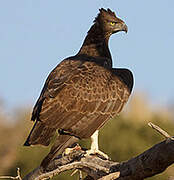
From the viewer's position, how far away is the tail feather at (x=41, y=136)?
10359mm

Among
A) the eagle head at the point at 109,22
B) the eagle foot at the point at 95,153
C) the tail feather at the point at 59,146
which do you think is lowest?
the eagle foot at the point at 95,153

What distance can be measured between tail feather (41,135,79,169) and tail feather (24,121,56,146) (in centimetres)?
14

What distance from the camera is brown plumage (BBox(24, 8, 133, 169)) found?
1056cm

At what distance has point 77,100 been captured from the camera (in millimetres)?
11094

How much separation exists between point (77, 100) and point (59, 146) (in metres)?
1.09

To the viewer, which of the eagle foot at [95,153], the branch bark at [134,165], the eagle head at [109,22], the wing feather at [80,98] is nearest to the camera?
the branch bark at [134,165]

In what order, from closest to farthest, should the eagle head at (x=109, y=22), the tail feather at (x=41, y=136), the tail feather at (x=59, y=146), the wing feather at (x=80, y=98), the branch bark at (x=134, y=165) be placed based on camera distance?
the branch bark at (x=134, y=165), the tail feather at (x=59, y=146), the tail feather at (x=41, y=136), the wing feather at (x=80, y=98), the eagle head at (x=109, y=22)

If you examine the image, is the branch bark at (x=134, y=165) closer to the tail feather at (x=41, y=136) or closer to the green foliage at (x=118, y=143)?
the tail feather at (x=41, y=136)

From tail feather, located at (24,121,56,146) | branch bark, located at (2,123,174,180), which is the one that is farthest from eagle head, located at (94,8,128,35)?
branch bark, located at (2,123,174,180)

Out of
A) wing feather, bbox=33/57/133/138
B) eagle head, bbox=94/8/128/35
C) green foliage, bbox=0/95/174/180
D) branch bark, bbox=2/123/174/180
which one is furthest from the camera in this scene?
green foliage, bbox=0/95/174/180

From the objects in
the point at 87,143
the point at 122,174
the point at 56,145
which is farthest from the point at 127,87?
the point at 87,143

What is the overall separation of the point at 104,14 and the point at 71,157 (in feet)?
12.5

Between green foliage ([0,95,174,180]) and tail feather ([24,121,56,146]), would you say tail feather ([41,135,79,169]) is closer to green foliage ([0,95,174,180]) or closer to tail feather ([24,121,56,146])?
tail feather ([24,121,56,146])

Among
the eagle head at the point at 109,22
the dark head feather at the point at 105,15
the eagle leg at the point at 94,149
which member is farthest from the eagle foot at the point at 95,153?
the dark head feather at the point at 105,15
